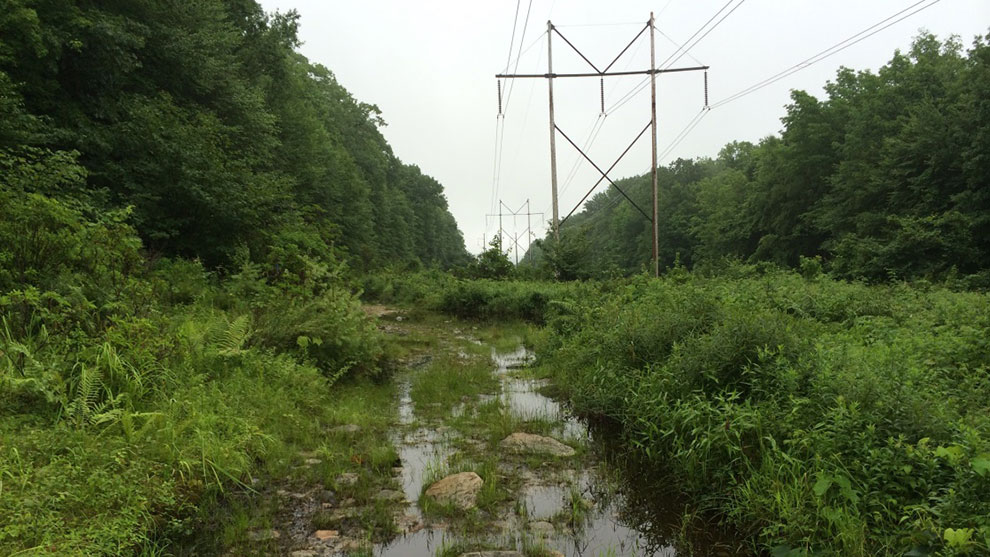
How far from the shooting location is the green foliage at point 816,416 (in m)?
3.17

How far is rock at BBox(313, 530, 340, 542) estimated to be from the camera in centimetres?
383

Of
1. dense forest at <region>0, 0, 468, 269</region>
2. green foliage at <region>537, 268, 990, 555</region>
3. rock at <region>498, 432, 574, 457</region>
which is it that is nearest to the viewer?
green foliage at <region>537, 268, 990, 555</region>

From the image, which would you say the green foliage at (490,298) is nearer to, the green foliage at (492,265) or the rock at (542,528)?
the green foliage at (492,265)

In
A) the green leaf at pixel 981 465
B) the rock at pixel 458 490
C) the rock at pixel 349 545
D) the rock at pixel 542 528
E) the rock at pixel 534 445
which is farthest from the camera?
the rock at pixel 534 445

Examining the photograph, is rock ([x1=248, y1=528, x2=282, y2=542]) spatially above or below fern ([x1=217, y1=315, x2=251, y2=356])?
below

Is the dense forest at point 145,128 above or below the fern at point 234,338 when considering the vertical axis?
above

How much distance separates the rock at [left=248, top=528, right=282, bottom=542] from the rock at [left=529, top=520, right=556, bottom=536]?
198cm

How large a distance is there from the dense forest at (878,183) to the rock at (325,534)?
49.4 feet

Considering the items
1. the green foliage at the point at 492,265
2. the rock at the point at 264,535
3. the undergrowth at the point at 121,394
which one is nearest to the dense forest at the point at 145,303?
the undergrowth at the point at 121,394

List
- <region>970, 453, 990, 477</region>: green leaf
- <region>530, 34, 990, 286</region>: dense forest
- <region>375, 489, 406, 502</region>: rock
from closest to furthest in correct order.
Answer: <region>970, 453, 990, 477</region>: green leaf < <region>375, 489, 406, 502</region>: rock < <region>530, 34, 990, 286</region>: dense forest

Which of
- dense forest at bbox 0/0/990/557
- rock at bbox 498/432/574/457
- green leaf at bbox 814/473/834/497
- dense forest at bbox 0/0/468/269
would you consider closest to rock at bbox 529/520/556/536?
dense forest at bbox 0/0/990/557

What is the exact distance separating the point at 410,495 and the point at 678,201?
7059cm

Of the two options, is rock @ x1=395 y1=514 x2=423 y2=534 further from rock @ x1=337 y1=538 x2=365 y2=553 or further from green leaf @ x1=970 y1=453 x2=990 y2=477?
green leaf @ x1=970 y1=453 x2=990 y2=477

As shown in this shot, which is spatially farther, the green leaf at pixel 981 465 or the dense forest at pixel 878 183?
the dense forest at pixel 878 183
